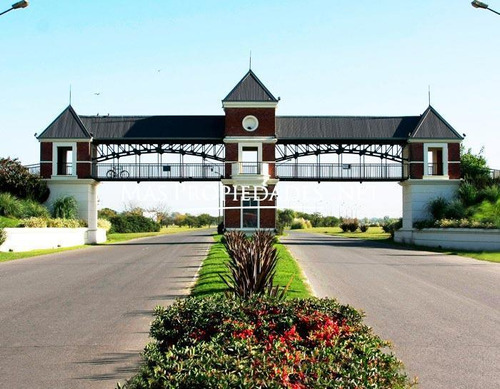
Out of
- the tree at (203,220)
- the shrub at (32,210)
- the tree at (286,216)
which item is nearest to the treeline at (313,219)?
the tree at (286,216)

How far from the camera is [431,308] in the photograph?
12320mm

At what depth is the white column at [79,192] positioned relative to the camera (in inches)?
1582

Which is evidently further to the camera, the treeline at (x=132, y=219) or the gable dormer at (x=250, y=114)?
the treeline at (x=132, y=219)

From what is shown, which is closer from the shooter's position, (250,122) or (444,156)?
(250,122)

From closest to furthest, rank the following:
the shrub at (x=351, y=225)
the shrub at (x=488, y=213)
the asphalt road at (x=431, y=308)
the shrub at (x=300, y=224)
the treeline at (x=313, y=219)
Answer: the asphalt road at (x=431, y=308), the shrub at (x=488, y=213), the shrub at (x=351, y=225), the shrub at (x=300, y=224), the treeline at (x=313, y=219)

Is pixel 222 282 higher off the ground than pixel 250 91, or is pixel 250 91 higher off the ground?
pixel 250 91

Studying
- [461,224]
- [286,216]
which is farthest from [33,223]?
[286,216]

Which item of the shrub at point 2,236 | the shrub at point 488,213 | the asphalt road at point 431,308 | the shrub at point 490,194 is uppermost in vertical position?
the shrub at point 490,194

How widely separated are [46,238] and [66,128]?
35.1 feet

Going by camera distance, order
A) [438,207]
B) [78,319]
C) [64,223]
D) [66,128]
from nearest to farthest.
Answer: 1. [78,319]
2. [64,223]
3. [438,207]
4. [66,128]

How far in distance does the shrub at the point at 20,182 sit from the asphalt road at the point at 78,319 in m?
17.8

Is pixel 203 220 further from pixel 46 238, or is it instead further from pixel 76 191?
pixel 46 238

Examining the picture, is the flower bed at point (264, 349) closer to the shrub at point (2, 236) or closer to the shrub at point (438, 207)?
the shrub at point (2, 236)

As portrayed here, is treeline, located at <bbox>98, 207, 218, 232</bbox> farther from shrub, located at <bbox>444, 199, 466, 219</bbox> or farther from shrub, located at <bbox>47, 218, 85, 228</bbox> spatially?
shrub, located at <bbox>444, 199, 466, 219</bbox>
